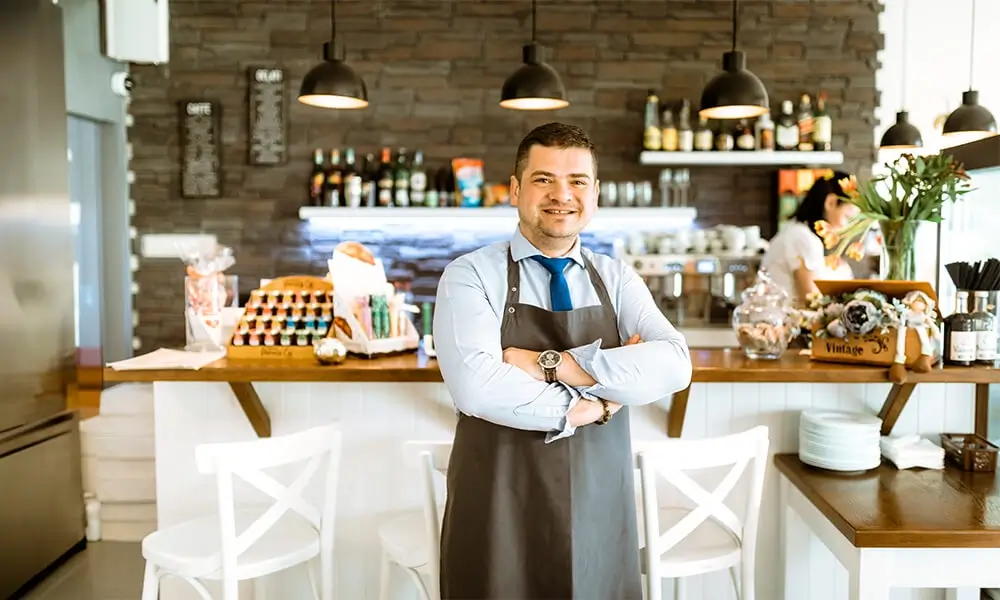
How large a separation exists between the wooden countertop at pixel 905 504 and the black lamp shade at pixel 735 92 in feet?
5.31

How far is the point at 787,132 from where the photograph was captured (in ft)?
16.4

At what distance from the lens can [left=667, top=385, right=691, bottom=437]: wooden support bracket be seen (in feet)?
8.08

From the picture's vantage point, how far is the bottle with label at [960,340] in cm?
244

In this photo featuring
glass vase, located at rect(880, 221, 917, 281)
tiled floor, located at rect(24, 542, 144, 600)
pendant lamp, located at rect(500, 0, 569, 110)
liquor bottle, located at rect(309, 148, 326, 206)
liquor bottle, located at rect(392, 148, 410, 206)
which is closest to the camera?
glass vase, located at rect(880, 221, 917, 281)

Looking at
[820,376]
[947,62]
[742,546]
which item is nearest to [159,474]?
[742,546]

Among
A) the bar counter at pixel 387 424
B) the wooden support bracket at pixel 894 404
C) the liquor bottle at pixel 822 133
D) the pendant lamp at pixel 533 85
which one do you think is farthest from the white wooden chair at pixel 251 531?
the liquor bottle at pixel 822 133

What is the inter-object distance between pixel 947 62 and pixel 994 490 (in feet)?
13.1

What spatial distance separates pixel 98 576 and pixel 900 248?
139 inches

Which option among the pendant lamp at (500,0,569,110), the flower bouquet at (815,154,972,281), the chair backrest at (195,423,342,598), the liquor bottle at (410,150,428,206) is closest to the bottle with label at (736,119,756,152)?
the pendant lamp at (500,0,569,110)

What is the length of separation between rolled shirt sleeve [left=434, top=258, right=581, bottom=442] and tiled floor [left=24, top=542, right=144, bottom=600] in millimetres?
2397

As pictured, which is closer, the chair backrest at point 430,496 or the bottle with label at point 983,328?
the chair backrest at point 430,496

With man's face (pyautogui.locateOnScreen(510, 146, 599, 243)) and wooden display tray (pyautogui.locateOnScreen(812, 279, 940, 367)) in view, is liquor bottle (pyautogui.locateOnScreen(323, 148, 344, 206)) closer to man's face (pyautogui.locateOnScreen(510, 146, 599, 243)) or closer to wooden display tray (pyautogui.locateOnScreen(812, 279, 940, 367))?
wooden display tray (pyautogui.locateOnScreen(812, 279, 940, 367))

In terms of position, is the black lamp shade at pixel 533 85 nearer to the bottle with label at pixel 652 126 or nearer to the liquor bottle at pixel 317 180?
the bottle with label at pixel 652 126

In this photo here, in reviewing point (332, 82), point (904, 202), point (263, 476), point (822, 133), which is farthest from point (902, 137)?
point (263, 476)
